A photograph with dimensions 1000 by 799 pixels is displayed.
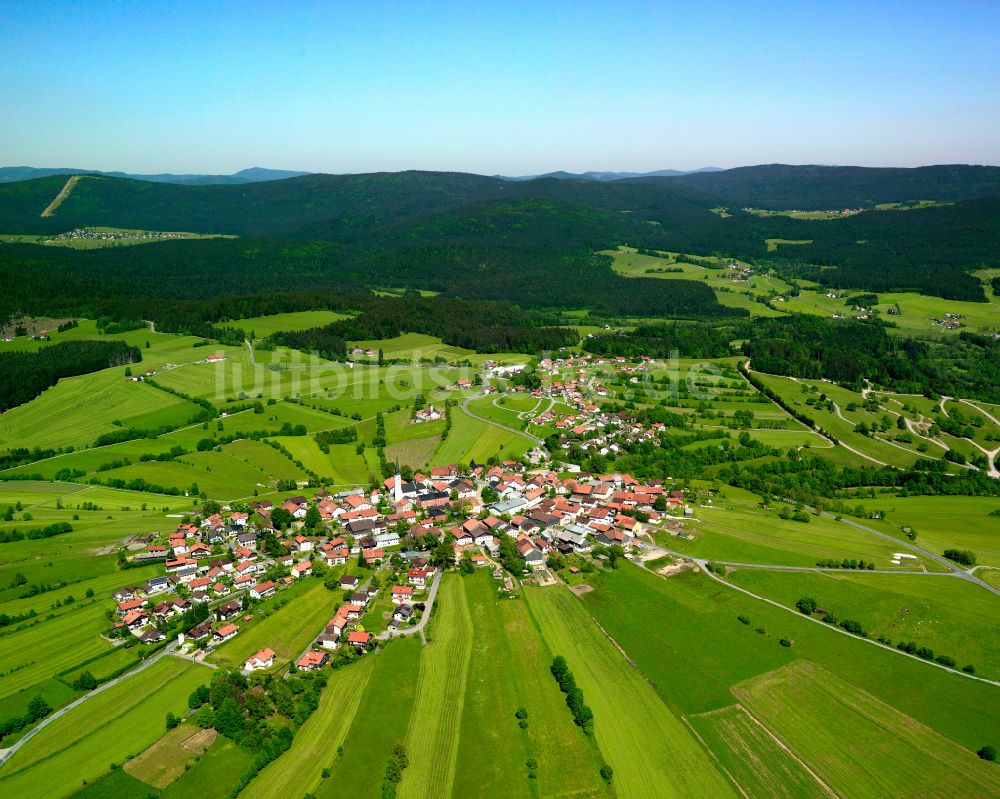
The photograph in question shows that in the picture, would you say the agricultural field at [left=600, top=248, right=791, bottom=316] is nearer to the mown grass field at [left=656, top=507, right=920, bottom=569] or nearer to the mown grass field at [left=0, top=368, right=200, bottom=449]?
the mown grass field at [left=656, top=507, right=920, bottom=569]

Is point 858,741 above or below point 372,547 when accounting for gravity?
below

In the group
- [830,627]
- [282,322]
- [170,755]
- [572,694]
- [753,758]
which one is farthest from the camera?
Answer: [282,322]

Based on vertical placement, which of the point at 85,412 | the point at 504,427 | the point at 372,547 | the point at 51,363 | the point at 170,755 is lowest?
the point at 170,755

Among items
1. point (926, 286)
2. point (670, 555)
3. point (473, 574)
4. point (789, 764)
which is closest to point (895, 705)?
point (789, 764)

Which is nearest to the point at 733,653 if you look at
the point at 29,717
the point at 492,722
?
the point at 492,722

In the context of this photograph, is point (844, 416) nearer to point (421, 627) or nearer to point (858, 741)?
point (858, 741)

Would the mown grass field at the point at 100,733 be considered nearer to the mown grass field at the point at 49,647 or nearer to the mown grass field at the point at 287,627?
the mown grass field at the point at 287,627
